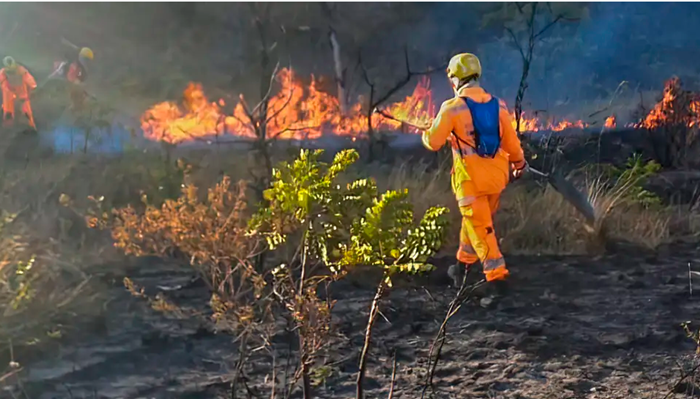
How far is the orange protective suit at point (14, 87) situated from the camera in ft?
11.9

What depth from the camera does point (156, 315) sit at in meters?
3.09

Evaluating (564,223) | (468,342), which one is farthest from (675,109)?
(468,342)

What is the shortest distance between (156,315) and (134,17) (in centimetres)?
156

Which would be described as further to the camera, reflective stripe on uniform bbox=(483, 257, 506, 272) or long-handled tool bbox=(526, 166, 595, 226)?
long-handled tool bbox=(526, 166, 595, 226)

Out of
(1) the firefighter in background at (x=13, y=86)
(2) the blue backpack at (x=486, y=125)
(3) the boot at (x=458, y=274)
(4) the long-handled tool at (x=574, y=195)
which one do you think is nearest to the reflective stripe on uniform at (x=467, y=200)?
(2) the blue backpack at (x=486, y=125)

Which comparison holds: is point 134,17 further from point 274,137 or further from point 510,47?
point 510,47

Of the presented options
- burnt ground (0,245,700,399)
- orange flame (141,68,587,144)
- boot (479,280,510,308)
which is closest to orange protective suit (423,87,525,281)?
boot (479,280,510,308)

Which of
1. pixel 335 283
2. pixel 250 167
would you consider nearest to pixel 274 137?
pixel 250 167

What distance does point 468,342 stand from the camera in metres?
2.72

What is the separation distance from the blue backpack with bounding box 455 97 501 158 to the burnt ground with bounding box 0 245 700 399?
65 cm

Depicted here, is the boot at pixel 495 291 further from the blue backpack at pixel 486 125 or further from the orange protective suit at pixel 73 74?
the orange protective suit at pixel 73 74

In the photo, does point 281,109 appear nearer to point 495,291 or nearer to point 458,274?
point 458,274

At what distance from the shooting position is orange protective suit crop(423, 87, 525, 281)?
2672mm

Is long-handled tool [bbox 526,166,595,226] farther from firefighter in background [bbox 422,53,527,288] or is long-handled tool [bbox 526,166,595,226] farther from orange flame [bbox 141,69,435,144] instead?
orange flame [bbox 141,69,435,144]
